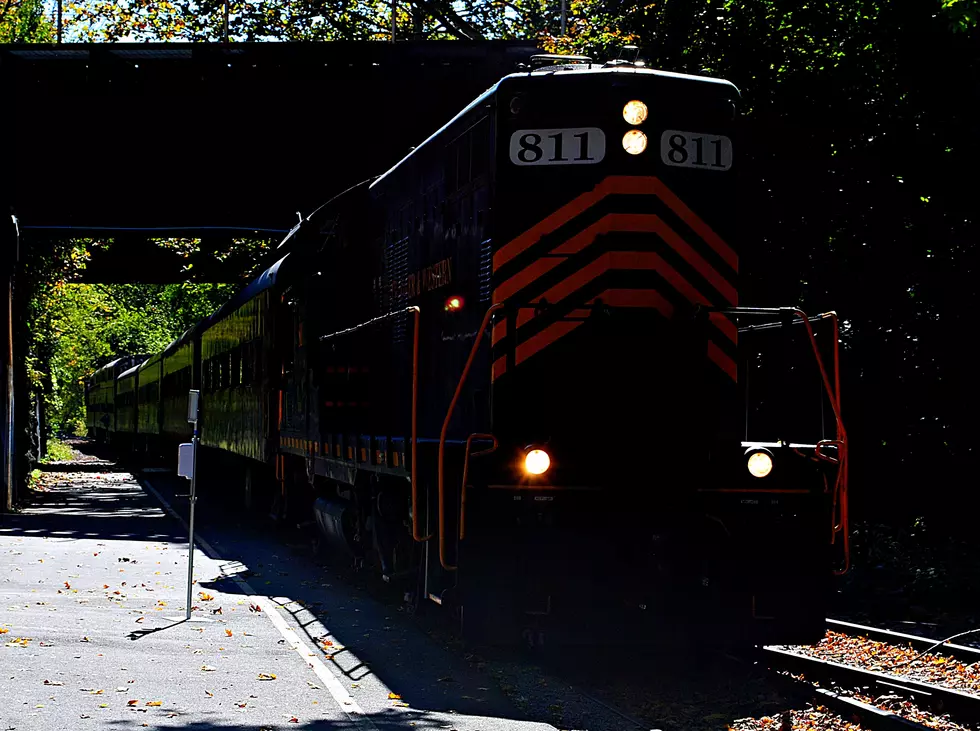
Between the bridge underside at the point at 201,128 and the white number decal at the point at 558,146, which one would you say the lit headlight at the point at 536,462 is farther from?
the bridge underside at the point at 201,128

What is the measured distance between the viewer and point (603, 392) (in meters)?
9.43

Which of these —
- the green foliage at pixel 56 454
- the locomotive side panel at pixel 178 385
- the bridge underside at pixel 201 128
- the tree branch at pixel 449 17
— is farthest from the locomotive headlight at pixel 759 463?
the green foliage at pixel 56 454

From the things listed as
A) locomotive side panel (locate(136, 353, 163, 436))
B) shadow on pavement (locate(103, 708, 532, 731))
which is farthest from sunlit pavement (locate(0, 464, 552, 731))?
locomotive side panel (locate(136, 353, 163, 436))

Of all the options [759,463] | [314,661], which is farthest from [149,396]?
[759,463]

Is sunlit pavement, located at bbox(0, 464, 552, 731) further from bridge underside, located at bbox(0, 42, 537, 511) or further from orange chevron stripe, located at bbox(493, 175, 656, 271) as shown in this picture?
bridge underside, located at bbox(0, 42, 537, 511)

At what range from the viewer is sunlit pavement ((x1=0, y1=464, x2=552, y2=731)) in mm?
7707

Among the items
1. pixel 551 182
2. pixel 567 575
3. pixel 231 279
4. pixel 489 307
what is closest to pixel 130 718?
pixel 567 575

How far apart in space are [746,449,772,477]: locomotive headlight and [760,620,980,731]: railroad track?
1467mm

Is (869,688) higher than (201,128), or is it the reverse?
(201,128)

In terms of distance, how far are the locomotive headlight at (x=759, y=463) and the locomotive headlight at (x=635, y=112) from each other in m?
2.43

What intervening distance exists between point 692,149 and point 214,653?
4.97 m

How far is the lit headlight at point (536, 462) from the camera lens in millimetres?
8773

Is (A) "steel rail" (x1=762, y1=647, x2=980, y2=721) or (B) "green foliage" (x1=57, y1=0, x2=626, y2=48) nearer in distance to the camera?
(A) "steel rail" (x1=762, y1=647, x2=980, y2=721)

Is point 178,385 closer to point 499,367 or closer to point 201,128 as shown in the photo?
point 201,128
